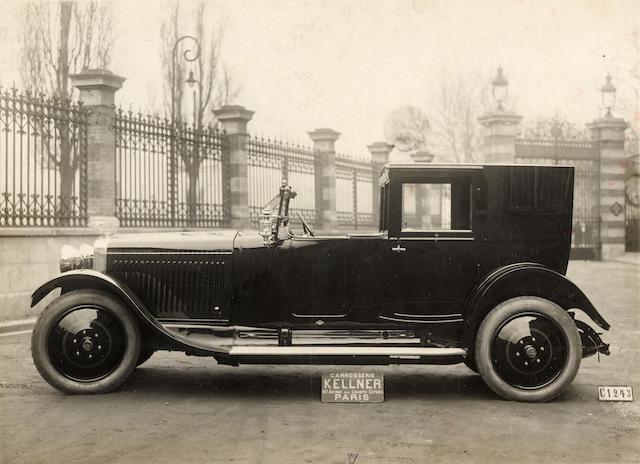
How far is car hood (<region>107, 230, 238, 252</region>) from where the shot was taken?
219 inches

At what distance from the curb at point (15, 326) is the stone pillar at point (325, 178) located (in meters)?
10.2

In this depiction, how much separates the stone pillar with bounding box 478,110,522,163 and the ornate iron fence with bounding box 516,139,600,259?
0.49m

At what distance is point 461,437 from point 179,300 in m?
2.51

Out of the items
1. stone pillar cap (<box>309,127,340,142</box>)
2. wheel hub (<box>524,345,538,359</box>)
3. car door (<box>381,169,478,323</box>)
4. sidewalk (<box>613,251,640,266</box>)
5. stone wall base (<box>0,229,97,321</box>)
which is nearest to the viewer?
wheel hub (<box>524,345,538,359</box>)

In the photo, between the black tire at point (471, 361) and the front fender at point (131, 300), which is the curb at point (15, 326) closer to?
the front fender at point (131, 300)

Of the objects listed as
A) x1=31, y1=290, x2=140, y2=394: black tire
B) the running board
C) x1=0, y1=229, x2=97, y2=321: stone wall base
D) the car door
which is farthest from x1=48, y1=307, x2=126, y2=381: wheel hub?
x1=0, y1=229, x2=97, y2=321: stone wall base

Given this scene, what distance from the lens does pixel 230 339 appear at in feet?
17.8

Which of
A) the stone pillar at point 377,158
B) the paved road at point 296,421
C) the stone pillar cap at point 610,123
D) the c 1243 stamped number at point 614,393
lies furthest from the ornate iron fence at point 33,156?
the stone pillar cap at point 610,123

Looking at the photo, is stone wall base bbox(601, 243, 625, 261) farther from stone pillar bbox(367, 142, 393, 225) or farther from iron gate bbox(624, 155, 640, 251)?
stone pillar bbox(367, 142, 393, 225)

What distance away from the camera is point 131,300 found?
527cm

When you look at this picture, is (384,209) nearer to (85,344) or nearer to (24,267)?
(85,344)

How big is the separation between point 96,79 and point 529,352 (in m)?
8.35

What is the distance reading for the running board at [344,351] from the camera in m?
5.13

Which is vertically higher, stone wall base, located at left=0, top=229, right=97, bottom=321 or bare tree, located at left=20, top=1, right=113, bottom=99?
bare tree, located at left=20, top=1, right=113, bottom=99
